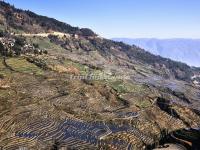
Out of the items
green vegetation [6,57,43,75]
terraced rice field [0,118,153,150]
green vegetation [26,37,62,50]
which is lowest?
terraced rice field [0,118,153,150]

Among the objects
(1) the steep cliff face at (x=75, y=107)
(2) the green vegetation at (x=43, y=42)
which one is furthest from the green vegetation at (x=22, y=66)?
(2) the green vegetation at (x=43, y=42)

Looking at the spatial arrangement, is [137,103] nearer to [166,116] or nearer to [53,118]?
[166,116]

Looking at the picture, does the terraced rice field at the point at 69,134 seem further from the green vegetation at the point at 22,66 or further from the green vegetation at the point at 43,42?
the green vegetation at the point at 43,42

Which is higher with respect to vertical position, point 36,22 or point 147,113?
point 36,22

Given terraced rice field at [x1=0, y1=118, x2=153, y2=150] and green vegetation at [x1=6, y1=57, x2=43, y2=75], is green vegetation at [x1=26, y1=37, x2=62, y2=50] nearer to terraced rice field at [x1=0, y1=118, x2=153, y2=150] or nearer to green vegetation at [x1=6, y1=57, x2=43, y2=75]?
green vegetation at [x1=6, y1=57, x2=43, y2=75]

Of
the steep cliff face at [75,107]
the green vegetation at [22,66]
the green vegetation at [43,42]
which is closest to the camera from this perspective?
the steep cliff face at [75,107]

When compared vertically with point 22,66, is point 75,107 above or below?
below

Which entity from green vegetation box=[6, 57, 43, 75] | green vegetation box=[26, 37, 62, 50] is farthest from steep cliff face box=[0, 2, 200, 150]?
green vegetation box=[26, 37, 62, 50]

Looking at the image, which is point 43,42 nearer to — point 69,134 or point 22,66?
point 22,66

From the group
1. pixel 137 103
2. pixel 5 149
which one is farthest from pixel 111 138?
pixel 137 103

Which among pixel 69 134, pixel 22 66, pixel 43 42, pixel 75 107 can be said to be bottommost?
pixel 69 134

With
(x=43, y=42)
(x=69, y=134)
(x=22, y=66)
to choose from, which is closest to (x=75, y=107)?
(x=69, y=134)
